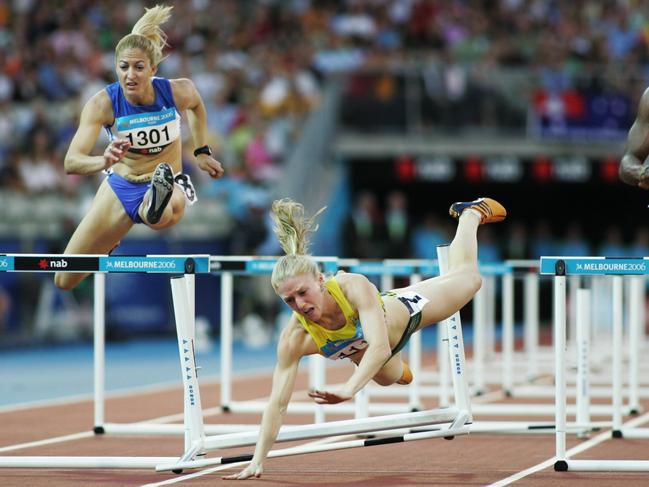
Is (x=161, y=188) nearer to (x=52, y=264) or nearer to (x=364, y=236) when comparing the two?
(x=52, y=264)

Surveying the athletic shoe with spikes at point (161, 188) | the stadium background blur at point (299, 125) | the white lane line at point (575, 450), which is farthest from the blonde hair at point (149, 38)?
the stadium background blur at point (299, 125)

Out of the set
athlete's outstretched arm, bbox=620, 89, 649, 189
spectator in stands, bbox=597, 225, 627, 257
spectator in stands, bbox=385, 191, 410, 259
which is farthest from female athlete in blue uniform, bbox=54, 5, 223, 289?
spectator in stands, bbox=597, 225, 627, 257

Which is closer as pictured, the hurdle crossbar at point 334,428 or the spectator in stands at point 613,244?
the hurdle crossbar at point 334,428

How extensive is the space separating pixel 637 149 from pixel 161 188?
297 cm

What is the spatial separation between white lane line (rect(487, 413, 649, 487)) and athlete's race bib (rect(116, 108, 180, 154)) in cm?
318

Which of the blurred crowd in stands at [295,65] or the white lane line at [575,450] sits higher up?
the blurred crowd in stands at [295,65]

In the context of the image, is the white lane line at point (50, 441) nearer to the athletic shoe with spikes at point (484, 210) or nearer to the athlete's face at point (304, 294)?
the athlete's face at point (304, 294)

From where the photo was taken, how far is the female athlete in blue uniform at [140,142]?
28.8ft

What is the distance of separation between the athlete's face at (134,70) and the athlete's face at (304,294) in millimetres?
2149

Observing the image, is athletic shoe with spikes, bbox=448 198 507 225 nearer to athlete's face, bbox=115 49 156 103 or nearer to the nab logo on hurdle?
athlete's face, bbox=115 49 156 103

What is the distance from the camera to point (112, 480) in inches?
320

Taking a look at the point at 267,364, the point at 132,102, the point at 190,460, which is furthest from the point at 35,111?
the point at 190,460

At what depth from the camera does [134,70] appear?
28.9 feet

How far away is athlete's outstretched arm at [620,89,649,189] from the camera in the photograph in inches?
327
